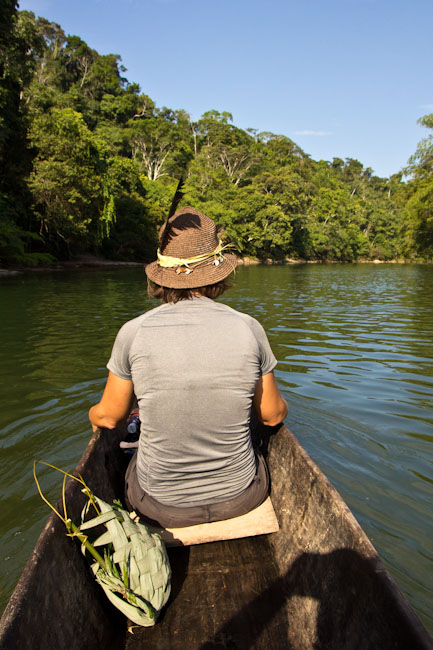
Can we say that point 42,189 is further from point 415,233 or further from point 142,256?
point 415,233

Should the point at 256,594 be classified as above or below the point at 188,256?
below

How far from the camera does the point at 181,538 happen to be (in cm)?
187

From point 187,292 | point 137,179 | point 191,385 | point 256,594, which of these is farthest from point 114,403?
point 137,179

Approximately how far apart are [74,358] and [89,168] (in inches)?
751

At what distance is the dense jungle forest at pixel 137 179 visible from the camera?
2123 centimetres

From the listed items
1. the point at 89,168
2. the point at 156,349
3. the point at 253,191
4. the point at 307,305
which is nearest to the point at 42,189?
the point at 89,168

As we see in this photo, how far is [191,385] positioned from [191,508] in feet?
2.03

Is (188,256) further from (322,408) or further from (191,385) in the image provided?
(322,408)

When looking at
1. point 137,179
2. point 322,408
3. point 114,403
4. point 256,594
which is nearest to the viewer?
point 256,594

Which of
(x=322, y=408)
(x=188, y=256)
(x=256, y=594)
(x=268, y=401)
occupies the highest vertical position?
(x=188, y=256)

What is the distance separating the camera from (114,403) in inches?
75.4

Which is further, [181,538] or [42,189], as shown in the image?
[42,189]

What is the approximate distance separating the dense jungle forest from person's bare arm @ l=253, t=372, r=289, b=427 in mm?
764

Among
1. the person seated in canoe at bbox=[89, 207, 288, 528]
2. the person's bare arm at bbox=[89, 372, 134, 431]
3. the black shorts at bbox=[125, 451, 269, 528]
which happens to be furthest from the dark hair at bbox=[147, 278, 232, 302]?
the black shorts at bbox=[125, 451, 269, 528]
